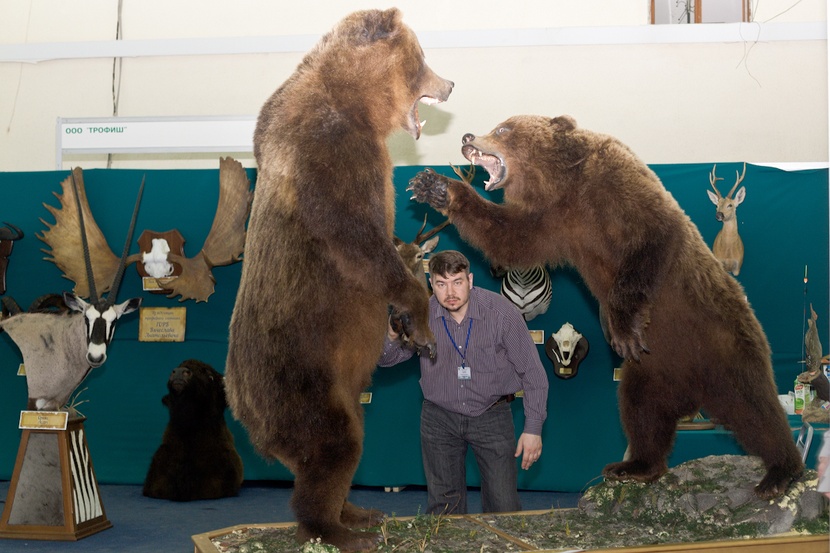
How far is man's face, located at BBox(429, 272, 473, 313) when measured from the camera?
3.49 metres

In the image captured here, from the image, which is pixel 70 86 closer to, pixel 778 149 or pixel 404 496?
pixel 404 496

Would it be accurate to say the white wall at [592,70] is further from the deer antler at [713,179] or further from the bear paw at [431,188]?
the bear paw at [431,188]

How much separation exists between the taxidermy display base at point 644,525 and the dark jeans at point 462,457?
54 centimetres

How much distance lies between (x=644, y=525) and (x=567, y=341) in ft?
7.85

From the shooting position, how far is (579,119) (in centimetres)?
624

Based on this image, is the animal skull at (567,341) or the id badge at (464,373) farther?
the animal skull at (567,341)

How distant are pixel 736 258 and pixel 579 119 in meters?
1.77

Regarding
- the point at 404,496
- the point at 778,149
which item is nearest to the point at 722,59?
the point at 778,149

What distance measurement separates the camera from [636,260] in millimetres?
2646

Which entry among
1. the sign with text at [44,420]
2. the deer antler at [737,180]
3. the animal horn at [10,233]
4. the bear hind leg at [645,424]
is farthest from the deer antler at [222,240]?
the bear hind leg at [645,424]

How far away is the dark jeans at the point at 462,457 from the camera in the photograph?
3.64m

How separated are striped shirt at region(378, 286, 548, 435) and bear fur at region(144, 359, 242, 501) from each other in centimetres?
210

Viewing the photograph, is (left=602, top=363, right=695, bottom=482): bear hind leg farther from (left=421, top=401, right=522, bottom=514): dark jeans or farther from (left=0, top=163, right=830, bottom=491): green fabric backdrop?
(left=0, top=163, right=830, bottom=491): green fabric backdrop

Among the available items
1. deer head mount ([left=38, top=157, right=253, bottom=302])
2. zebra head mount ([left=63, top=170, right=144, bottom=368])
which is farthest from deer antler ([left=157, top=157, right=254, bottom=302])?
zebra head mount ([left=63, top=170, right=144, bottom=368])
